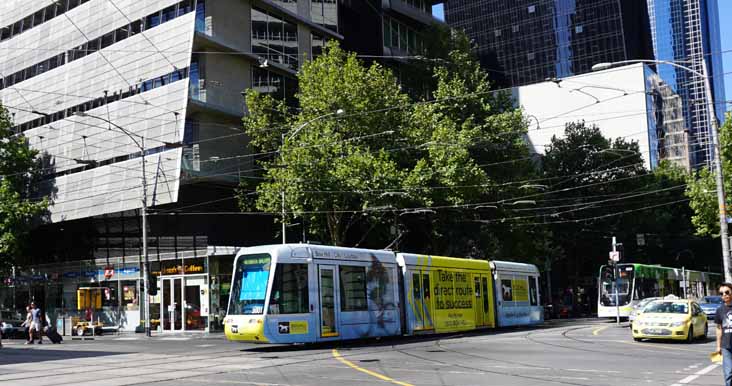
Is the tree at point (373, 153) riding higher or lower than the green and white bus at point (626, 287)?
higher

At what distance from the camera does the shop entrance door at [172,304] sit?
39719mm

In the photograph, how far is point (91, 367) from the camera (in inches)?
683

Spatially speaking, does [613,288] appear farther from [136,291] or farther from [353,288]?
[136,291]

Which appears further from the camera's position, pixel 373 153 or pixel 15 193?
pixel 15 193

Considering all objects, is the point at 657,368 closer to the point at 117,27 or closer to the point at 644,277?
the point at 644,277

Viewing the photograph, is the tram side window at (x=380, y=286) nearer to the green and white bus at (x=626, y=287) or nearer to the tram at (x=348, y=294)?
the tram at (x=348, y=294)

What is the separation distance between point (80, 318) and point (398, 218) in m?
18.4

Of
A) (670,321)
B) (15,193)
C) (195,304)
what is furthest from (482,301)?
(15,193)

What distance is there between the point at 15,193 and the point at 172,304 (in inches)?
456

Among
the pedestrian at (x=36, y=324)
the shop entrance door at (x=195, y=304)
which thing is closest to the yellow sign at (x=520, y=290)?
the shop entrance door at (x=195, y=304)

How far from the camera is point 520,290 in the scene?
34.3m

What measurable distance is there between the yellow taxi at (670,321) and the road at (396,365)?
12.7 inches

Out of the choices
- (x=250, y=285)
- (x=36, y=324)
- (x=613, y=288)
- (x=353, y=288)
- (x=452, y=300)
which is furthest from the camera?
(x=613, y=288)

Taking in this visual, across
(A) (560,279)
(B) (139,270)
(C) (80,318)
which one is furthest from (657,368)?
(A) (560,279)
